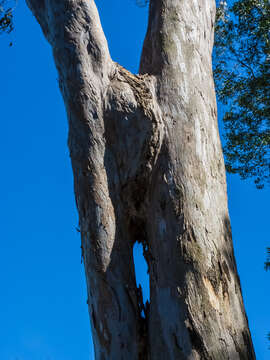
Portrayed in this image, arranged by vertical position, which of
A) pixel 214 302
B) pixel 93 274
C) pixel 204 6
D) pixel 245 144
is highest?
pixel 245 144

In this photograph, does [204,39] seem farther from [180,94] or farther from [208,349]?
[208,349]

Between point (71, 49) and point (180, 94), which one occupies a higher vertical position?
point (71, 49)

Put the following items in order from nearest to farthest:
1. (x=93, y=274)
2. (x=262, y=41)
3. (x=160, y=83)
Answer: (x=93, y=274) → (x=160, y=83) → (x=262, y=41)

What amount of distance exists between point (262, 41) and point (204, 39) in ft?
19.7

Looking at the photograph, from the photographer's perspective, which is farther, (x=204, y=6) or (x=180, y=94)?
(x=204, y=6)

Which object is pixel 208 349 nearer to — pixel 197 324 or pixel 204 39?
pixel 197 324

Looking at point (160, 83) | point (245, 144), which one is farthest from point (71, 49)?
point (245, 144)

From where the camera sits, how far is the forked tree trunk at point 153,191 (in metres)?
2.81

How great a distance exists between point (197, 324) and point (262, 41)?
8143mm

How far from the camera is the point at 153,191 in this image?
320cm

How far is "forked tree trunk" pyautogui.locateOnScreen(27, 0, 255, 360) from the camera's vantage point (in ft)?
9.21

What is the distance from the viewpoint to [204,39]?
4.05m

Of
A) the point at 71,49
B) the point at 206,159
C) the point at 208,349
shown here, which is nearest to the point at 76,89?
the point at 71,49

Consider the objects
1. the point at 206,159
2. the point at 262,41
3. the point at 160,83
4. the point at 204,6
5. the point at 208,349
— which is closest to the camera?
the point at 208,349
